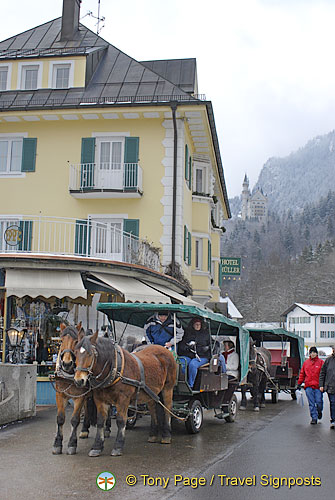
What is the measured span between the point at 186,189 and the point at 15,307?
10.5m

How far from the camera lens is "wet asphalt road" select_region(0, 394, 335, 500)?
Answer: 7191 millimetres

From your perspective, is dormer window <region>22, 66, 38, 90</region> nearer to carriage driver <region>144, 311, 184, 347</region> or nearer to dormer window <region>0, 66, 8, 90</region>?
dormer window <region>0, 66, 8, 90</region>

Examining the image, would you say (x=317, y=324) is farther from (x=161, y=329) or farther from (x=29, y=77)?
(x=161, y=329)

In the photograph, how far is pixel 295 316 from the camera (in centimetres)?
11600

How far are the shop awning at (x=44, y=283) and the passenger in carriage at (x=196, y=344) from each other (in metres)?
3.81

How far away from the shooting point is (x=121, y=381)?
30.3 ft

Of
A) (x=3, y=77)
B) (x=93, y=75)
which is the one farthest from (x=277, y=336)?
(x=3, y=77)

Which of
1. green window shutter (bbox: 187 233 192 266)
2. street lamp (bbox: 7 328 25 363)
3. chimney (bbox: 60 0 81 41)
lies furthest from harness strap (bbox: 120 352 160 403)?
chimney (bbox: 60 0 81 41)

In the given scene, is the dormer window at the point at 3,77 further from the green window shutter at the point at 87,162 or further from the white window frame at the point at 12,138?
the green window shutter at the point at 87,162

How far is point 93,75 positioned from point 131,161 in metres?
5.01

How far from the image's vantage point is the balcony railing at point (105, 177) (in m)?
22.4

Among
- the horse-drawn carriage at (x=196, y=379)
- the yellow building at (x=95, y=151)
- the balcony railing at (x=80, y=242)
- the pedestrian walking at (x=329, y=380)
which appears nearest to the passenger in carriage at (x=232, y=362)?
the horse-drawn carriage at (x=196, y=379)

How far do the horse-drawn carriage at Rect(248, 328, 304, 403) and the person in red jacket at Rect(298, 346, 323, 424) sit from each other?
4.65 metres

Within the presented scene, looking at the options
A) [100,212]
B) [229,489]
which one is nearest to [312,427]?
[229,489]
